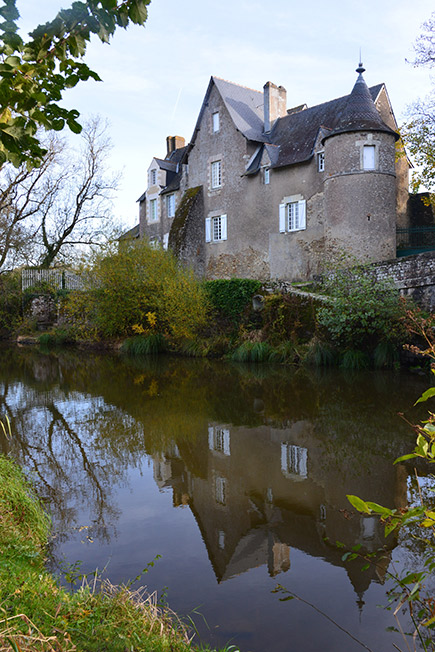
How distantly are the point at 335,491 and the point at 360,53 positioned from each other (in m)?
Answer: 19.3

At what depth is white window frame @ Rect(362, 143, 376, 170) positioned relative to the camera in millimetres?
18750

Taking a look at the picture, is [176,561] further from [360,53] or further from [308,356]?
[360,53]

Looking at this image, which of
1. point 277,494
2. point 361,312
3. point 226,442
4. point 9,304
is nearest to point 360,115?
point 361,312

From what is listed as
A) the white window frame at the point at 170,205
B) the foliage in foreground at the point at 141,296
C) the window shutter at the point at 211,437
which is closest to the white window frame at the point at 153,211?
the white window frame at the point at 170,205

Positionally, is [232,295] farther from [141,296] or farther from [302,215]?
[302,215]

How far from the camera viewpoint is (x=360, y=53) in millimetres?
19406

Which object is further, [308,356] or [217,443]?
[308,356]

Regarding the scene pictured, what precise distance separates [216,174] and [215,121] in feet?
8.68

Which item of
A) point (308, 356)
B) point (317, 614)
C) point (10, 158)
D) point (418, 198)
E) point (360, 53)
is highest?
point (360, 53)

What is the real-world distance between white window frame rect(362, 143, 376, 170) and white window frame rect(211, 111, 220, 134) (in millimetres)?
9196

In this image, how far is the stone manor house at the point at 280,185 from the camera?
18797mm

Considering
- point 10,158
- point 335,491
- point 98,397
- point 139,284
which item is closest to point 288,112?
point 139,284

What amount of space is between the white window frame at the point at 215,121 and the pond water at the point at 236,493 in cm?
1857

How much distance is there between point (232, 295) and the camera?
634 inches
